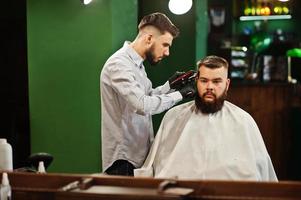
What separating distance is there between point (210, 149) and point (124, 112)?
527 mm

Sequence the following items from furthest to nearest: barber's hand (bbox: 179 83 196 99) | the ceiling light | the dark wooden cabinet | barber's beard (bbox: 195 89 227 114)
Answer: the dark wooden cabinet < the ceiling light < barber's hand (bbox: 179 83 196 99) < barber's beard (bbox: 195 89 227 114)

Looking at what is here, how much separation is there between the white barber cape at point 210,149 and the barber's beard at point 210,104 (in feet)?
0.10

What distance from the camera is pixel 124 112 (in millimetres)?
2834

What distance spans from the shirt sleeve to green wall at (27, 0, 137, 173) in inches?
35.3

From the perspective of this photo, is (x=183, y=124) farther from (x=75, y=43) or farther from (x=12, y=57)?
(x=12, y=57)

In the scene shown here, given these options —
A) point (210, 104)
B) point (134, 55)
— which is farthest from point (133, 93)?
point (210, 104)

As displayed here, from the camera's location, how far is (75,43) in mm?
3730

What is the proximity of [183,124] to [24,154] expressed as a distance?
208cm

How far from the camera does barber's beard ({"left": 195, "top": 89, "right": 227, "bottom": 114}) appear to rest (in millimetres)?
2717

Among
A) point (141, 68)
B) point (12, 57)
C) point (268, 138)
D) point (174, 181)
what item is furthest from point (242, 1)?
point (174, 181)

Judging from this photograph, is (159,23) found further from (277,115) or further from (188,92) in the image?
(277,115)

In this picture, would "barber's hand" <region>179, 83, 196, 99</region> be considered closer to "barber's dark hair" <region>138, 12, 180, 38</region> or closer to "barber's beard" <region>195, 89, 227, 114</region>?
"barber's beard" <region>195, 89, 227, 114</region>

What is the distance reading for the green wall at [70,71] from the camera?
3.69 meters

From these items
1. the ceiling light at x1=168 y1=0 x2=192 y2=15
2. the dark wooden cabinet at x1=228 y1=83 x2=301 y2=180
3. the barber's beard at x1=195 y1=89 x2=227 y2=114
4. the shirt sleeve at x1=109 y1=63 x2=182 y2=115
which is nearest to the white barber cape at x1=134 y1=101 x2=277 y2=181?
the barber's beard at x1=195 y1=89 x2=227 y2=114
